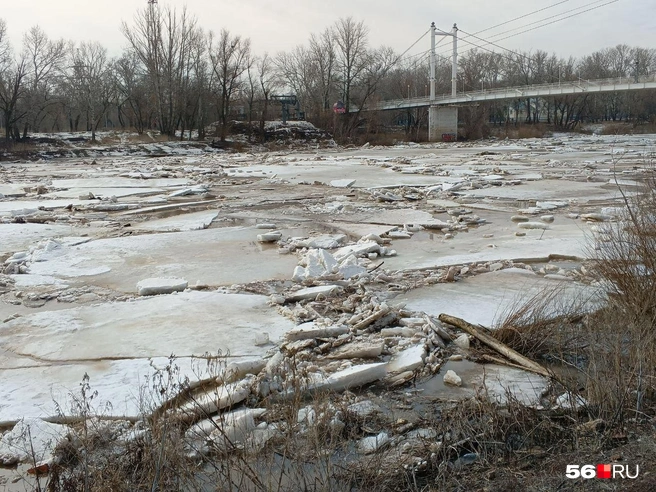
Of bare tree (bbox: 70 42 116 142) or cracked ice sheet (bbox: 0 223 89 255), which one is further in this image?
bare tree (bbox: 70 42 116 142)

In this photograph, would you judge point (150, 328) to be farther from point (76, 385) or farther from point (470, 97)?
point (470, 97)

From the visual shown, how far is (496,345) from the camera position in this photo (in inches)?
188

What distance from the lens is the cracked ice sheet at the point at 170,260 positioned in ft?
24.3

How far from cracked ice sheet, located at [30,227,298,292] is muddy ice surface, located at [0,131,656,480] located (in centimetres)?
4

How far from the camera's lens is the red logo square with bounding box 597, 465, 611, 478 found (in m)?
2.99

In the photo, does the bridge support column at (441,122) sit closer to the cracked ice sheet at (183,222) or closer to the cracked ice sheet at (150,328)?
the cracked ice sheet at (183,222)

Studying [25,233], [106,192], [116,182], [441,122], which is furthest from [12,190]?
[441,122]

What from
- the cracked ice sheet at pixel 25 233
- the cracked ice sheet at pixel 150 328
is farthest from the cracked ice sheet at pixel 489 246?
the cracked ice sheet at pixel 25 233

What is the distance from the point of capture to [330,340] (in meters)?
5.09

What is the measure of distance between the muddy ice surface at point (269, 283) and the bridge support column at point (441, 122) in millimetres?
48891

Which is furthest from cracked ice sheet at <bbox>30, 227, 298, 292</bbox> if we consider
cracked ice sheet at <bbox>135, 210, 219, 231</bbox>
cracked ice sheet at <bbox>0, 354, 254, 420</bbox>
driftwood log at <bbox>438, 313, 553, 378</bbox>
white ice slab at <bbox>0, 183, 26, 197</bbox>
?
white ice slab at <bbox>0, 183, 26, 197</bbox>

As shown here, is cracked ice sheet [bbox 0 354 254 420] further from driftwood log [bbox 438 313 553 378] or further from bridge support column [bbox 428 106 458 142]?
bridge support column [bbox 428 106 458 142]

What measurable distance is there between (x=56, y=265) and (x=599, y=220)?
8.56m

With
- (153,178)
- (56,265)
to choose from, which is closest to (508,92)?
(153,178)
